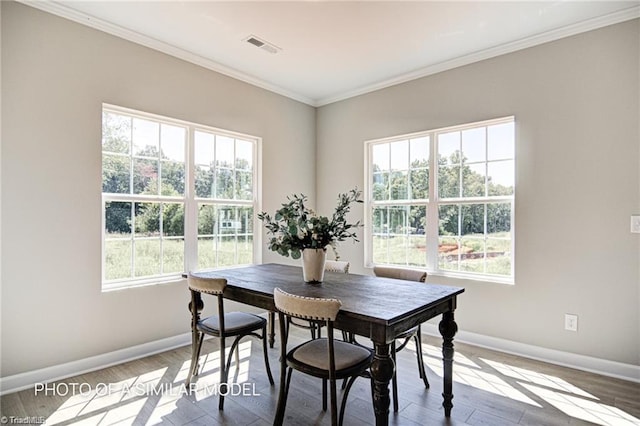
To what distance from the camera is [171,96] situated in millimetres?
3340

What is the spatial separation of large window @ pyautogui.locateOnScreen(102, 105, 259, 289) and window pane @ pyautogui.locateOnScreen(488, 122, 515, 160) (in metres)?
2.59

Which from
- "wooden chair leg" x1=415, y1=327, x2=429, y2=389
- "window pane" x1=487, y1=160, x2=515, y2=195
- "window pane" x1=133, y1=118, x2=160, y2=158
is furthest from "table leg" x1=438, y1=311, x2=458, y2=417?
"window pane" x1=133, y1=118, x2=160, y2=158

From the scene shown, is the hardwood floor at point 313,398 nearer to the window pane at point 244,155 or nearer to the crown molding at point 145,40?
the window pane at point 244,155

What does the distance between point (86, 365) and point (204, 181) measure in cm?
191

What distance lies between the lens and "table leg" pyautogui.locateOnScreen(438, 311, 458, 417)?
213 centimetres

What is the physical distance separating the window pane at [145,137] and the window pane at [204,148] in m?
0.40

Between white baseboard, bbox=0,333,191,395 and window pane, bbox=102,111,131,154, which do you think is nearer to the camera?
white baseboard, bbox=0,333,191,395

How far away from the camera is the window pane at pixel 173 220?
11.0ft

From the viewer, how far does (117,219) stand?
3.04 meters

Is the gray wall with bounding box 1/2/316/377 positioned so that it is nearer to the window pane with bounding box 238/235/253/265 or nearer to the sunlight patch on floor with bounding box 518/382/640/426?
the window pane with bounding box 238/235/253/265

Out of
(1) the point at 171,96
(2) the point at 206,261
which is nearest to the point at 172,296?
(2) the point at 206,261

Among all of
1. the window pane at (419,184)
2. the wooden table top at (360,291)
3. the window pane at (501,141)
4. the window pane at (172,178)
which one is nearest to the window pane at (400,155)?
the window pane at (419,184)

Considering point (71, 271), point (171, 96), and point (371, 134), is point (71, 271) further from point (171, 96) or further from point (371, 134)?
point (371, 134)

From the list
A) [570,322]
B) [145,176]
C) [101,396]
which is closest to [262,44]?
[145,176]
